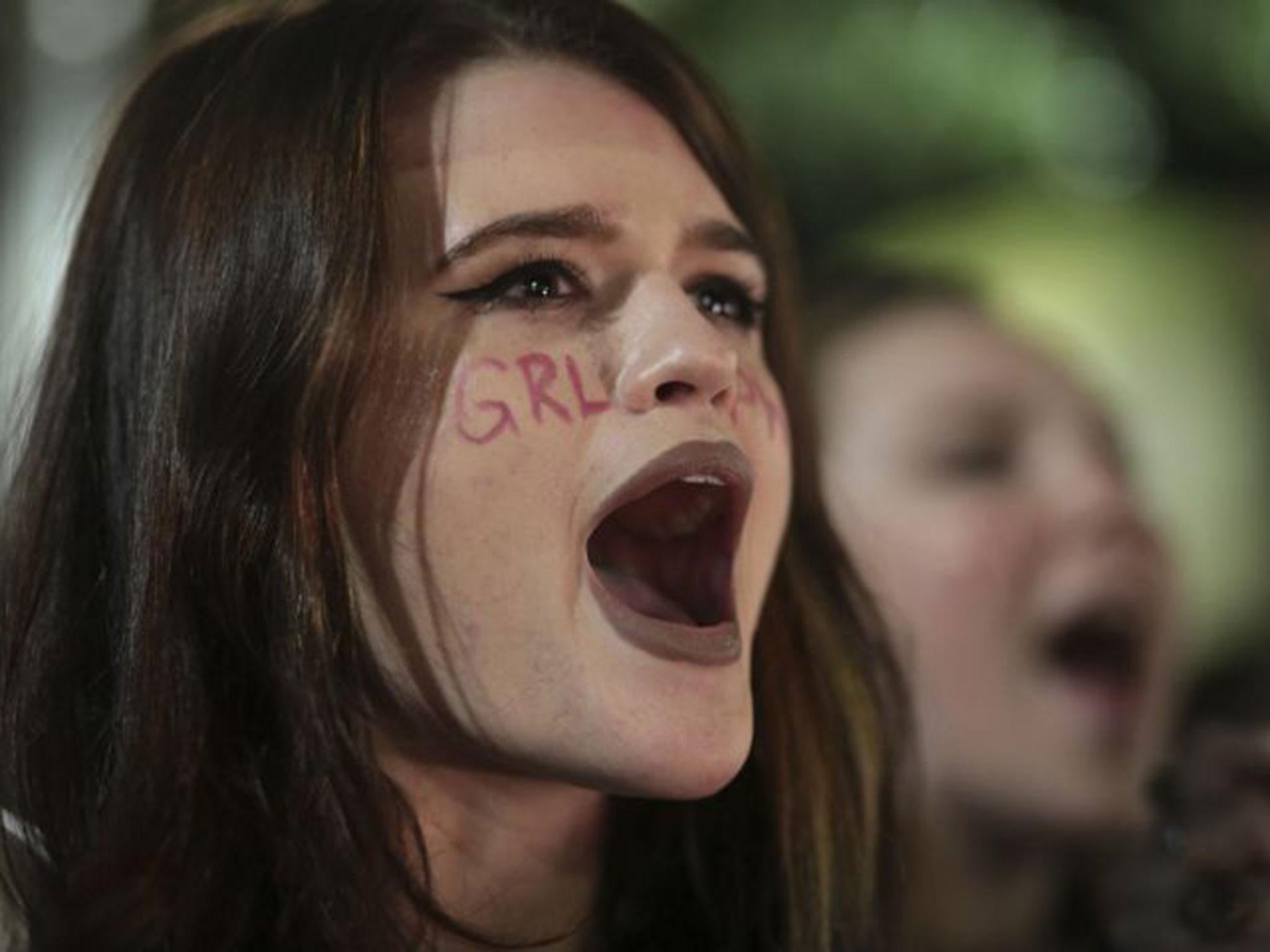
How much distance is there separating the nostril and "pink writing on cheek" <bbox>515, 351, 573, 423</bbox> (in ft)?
0.17

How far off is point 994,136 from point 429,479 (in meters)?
1.66

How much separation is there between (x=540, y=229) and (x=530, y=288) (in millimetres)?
34

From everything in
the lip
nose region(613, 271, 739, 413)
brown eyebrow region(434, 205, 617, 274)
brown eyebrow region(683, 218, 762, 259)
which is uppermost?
brown eyebrow region(683, 218, 762, 259)

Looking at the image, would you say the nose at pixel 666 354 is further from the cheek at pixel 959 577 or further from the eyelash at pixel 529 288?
the cheek at pixel 959 577

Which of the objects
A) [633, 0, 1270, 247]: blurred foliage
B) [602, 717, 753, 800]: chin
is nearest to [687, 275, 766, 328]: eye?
[602, 717, 753, 800]: chin

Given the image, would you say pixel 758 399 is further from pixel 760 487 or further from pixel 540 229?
pixel 540 229

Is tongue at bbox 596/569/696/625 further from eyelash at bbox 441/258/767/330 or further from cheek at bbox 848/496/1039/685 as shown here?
cheek at bbox 848/496/1039/685

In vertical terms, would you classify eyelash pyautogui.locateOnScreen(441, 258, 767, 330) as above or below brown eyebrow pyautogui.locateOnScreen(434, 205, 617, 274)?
below

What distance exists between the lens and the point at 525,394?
3.58 ft

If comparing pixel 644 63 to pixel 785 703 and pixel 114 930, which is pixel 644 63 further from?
pixel 114 930

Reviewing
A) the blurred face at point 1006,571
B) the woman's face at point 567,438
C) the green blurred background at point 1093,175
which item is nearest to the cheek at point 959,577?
the blurred face at point 1006,571

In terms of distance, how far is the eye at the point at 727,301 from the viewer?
120cm

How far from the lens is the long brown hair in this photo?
3.46 feet

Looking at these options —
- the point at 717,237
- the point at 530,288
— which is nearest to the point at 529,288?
the point at 530,288
